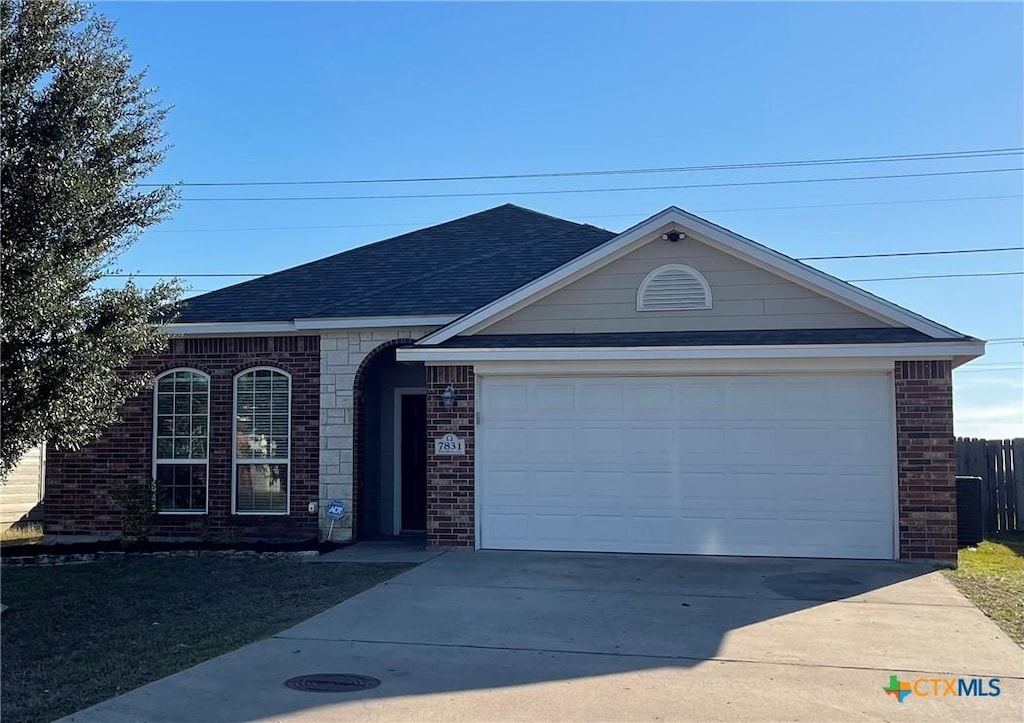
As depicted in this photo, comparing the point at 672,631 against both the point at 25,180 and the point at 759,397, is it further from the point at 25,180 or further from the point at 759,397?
the point at 25,180

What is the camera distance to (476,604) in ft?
28.9

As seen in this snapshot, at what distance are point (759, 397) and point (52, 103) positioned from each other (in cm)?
862

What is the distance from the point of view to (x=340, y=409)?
45.2ft

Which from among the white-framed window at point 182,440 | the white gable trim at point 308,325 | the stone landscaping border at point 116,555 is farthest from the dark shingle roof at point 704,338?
the white-framed window at point 182,440

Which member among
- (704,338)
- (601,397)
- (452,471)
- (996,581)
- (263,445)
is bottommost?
(996,581)

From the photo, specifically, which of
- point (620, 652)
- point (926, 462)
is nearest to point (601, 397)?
point (926, 462)

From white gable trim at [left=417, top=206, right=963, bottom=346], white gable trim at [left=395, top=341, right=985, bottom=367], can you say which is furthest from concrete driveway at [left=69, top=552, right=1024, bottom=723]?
white gable trim at [left=417, top=206, right=963, bottom=346]

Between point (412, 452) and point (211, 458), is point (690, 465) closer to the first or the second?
point (412, 452)

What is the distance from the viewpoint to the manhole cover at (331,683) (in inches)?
241

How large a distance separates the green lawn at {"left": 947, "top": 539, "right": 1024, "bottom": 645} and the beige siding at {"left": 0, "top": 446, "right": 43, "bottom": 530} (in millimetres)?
15451

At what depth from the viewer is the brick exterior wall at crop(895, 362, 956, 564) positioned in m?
11.0

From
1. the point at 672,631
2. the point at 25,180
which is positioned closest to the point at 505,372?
the point at 672,631

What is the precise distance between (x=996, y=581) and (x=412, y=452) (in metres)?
8.75

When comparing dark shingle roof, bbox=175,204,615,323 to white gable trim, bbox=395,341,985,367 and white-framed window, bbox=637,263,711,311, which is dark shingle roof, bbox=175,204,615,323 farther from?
white-framed window, bbox=637,263,711,311
